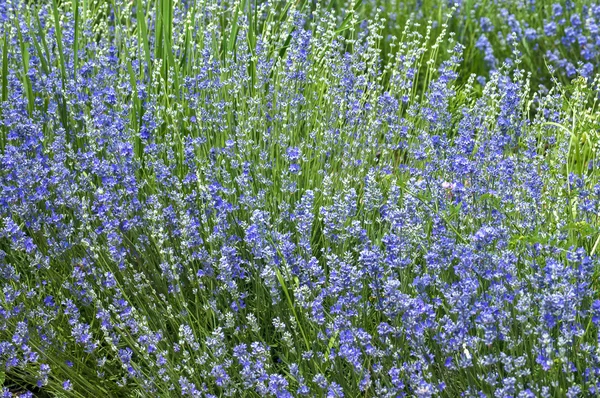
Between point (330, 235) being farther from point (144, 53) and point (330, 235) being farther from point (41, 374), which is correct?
point (144, 53)

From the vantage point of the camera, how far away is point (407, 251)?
2.32 m

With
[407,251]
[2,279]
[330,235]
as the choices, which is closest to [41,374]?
[2,279]

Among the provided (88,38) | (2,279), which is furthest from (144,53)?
(2,279)

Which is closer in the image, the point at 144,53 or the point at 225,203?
the point at 225,203

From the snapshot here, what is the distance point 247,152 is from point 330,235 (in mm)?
712

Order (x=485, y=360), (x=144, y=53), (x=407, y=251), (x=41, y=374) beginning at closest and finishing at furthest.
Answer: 1. (x=485, y=360)
2. (x=407, y=251)
3. (x=41, y=374)
4. (x=144, y=53)

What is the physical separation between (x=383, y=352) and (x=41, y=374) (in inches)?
41.3

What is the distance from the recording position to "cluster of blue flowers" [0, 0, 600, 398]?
215cm

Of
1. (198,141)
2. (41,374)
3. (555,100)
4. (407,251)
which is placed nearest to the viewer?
Answer: (407,251)

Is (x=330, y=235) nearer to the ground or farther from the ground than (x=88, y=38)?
nearer to the ground

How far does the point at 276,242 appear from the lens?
101 inches

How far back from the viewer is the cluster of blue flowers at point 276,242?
2.15 metres

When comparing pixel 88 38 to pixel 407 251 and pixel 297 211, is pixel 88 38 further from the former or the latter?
pixel 407 251

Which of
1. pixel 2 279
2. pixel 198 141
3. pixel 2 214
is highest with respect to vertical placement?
pixel 198 141
